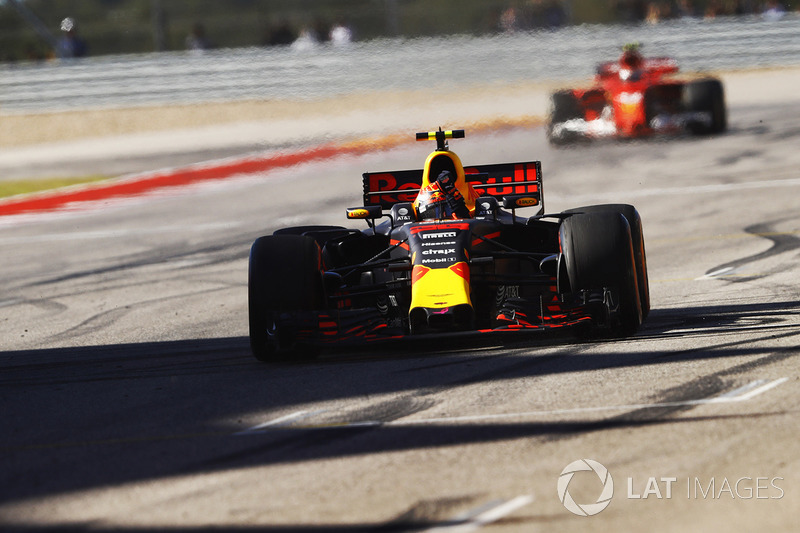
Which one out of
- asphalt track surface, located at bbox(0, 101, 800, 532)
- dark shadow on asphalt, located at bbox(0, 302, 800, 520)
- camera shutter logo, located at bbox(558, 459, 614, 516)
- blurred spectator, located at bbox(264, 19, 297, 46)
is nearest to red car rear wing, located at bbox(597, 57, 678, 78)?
asphalt track surface, located at bbox(0, 101, 800, 532)

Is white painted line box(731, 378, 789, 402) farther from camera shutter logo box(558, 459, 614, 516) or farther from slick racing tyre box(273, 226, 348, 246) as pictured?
slick racing tyre box(273, 226, 348, 246)

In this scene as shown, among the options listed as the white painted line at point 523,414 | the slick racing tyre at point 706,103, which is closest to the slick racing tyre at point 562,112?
the slick racing tyre at point 706,103

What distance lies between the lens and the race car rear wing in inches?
390

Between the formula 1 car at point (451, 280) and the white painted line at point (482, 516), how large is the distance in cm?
275

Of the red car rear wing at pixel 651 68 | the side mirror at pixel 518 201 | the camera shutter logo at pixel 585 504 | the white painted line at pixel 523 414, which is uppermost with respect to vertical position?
the red car rear wing at pixel 651 68

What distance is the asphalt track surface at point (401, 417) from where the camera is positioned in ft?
15.7

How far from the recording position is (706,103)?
20.6 m

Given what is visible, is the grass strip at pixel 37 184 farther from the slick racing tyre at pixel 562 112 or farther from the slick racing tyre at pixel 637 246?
the slick racing tyre at pixel 637 246

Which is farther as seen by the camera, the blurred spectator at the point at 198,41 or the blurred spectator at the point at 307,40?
the blurred spectator at the point at 198,41

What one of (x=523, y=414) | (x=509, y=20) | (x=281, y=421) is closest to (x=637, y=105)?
(x=509, y=20)

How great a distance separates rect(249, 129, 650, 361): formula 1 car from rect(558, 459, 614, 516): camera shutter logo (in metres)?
2.37

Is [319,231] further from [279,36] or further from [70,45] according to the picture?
[70,45]

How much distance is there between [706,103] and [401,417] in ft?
51.6

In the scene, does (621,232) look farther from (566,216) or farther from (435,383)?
(435,383)
